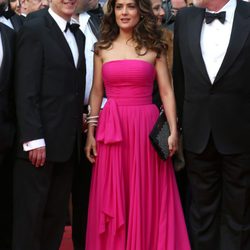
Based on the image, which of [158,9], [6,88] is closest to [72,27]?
[6,88]

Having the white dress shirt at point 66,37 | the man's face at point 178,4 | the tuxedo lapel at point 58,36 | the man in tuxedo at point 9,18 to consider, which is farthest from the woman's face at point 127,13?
the man's face at point 178,4

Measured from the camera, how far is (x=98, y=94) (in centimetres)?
482

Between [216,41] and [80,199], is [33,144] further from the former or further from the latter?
[216,41]

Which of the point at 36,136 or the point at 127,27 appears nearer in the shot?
the point at 36,136

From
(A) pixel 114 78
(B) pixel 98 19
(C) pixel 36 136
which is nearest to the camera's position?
(C) pixel 36 136

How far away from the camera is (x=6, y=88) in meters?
4.30

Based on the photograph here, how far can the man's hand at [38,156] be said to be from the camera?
4277 mm

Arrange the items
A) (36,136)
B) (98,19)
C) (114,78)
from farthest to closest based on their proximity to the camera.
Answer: (98,19) → (114,78) → (36,136)

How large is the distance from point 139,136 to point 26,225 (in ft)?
3.43

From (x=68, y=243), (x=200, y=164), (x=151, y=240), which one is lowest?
(x=68, y=243)

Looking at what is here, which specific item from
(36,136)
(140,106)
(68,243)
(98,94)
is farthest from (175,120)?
(68,243)

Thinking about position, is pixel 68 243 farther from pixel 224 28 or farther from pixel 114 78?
pixel 224 28

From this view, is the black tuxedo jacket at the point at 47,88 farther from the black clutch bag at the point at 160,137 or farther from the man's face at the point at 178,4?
the man's face at the point at 178,4

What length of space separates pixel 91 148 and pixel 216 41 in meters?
1.23
